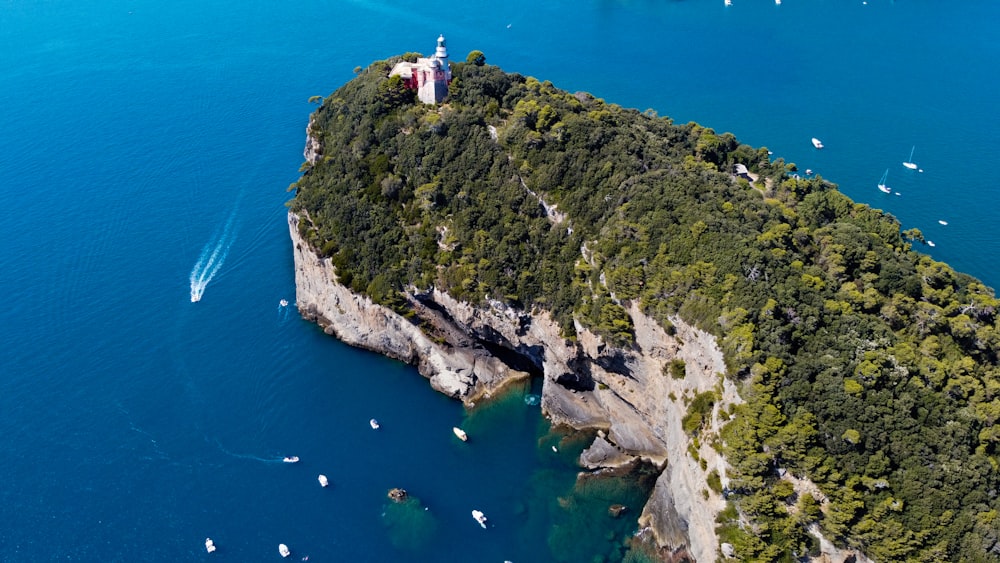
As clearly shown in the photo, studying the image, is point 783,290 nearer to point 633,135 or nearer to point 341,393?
point 633,135

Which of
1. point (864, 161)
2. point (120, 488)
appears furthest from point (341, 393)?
point (864, 161)

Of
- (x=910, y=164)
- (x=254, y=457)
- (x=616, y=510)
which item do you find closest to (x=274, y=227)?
(x=254, y=457)

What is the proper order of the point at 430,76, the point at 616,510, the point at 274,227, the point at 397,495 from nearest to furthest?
1. the point at 616,510
2. the point at 397,495
3. the point at 430,76
4. the point at 274,227

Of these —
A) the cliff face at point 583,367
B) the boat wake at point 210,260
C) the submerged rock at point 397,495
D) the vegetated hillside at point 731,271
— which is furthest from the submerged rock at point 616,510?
the boat wake at point 210,260

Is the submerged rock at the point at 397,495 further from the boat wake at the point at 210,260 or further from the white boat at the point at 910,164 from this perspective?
the white boat at the point at 910,164

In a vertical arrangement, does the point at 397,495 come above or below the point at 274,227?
below

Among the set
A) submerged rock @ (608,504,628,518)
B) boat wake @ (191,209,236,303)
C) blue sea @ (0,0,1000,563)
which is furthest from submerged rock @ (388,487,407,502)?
boat wake @ (191,209,236,303)

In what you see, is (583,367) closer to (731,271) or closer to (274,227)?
(731,271)
